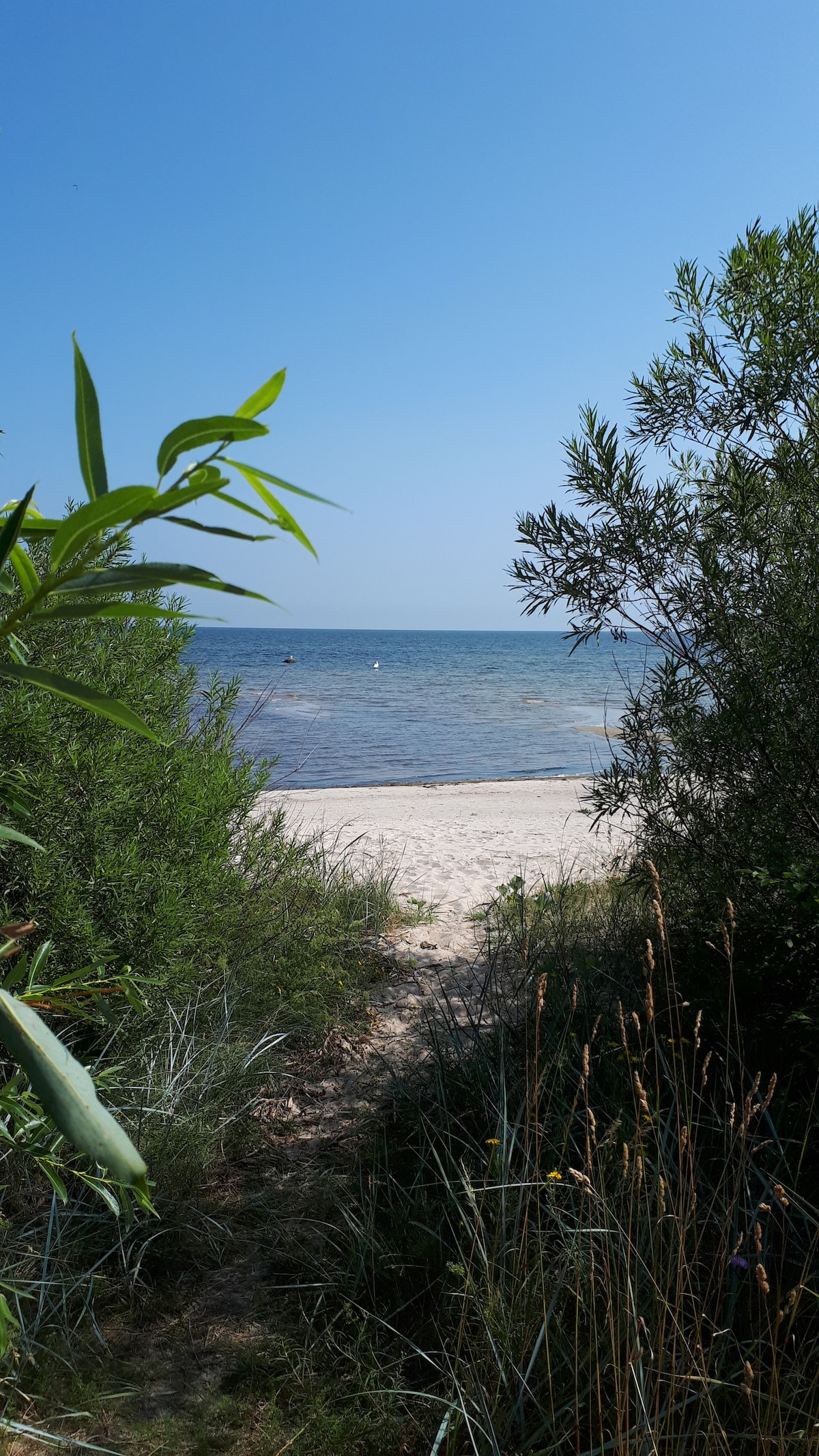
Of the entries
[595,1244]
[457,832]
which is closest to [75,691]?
[595,1244]

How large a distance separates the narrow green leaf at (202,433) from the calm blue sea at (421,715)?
9.89 ft

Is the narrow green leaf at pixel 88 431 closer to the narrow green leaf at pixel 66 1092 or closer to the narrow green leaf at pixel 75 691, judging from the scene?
the narrow green leaf at pixel 75 691

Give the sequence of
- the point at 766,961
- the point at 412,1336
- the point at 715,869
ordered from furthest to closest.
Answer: the point at 715,869 < the point at 766,961 < the point at 412,1336

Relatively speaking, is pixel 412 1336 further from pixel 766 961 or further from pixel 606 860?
pixel 606 860

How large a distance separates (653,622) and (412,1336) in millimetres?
3021

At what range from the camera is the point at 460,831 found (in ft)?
35.8

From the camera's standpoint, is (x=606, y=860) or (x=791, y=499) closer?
(x=791, y=499)

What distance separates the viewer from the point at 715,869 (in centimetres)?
372

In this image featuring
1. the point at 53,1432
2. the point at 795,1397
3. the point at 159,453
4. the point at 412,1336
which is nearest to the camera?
the point at 159,453

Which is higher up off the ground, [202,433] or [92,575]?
[202,433]

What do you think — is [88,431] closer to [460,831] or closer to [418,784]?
[460,831]

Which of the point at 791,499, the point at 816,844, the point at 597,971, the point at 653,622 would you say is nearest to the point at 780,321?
the point at 791,499

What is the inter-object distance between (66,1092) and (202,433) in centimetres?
56

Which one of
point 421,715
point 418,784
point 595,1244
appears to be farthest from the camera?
point 421,715
